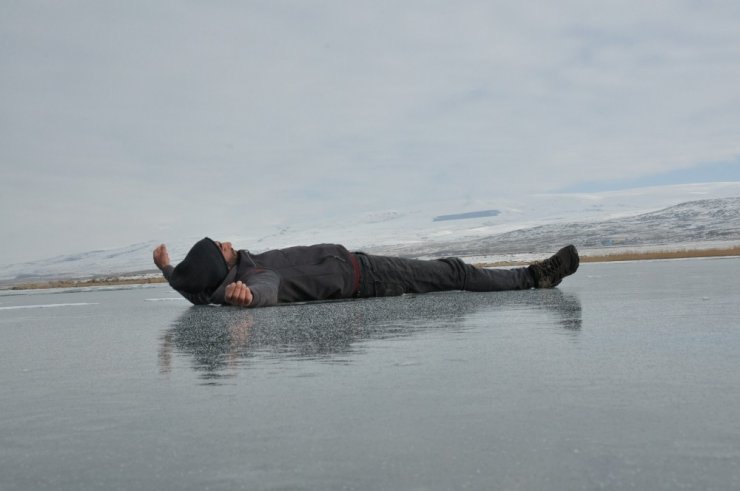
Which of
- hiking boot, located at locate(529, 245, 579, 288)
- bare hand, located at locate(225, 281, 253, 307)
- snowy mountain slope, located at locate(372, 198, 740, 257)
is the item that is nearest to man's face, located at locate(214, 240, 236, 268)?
bare hand, located at locate(225, 281, 253, 307)

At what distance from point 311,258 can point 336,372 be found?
307 cm

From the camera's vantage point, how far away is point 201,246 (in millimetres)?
4734

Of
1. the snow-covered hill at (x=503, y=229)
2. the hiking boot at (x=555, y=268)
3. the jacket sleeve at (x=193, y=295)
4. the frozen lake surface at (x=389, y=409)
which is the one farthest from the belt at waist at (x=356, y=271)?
the snow-covered hill at (x=503, y=229)

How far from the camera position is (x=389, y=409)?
1545mm

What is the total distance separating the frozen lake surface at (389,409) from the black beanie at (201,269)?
162 centimetres

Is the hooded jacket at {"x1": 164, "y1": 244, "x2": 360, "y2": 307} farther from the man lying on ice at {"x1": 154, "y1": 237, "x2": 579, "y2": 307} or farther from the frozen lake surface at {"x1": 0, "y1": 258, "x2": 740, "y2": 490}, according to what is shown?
the frozen lake surface at {"x1": 0, "y1": 258, "x2": 740, "y2": 490}

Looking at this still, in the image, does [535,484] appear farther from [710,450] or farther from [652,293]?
[652,293]

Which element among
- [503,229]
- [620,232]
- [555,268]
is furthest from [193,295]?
[503,229]

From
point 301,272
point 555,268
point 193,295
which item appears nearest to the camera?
point 301,272

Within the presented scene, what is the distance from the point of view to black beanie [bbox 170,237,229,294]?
15.5ft

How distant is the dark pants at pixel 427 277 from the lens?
17.7 feet

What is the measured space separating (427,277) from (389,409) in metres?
4.12

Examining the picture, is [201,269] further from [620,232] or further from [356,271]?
[620,232]

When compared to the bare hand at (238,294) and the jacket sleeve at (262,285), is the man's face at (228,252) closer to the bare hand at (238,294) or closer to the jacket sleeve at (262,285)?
the jacket sleeve at (262,285)
